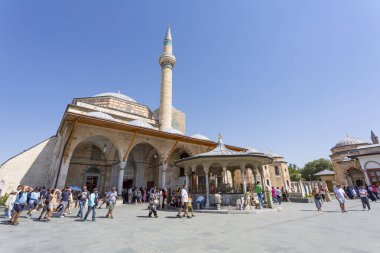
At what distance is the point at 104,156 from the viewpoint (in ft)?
51.0

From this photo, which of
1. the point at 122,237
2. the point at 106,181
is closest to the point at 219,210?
the point at 122,237

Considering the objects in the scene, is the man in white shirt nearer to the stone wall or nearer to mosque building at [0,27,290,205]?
mosque building at [0,27,290,205]

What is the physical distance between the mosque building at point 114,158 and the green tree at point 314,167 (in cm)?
3627

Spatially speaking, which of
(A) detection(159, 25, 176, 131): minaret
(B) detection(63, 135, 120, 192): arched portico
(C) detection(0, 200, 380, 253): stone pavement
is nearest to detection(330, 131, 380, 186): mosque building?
(C) detection(0, 200, 380, 253): stone pavement

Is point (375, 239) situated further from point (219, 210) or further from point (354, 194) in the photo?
point (354, 194)

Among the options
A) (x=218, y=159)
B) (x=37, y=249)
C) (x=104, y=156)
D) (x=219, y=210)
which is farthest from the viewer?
(x=104, y=156)

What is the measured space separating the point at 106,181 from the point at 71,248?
12.7m

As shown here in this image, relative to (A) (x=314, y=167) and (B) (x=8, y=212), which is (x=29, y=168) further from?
Result: (A) (x=314, y=167)

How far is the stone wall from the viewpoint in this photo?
44.5 ft

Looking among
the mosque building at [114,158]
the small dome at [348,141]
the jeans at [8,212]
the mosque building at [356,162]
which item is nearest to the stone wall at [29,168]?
the mosque building at [114,158]

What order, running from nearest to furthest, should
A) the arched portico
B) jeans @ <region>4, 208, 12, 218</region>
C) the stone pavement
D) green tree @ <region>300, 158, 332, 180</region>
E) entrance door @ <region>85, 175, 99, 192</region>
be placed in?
1. the stone pavement
2. jeans @ <region>4, 208, 12, 218</region>
3. the arched portico
4. entrance door @ <region>85, 175, 99, 192</region>
5. green tree @ <region>300, 158, 332, 180</region>

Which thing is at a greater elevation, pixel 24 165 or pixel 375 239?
pixel 24 165

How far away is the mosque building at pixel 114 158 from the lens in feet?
36.4

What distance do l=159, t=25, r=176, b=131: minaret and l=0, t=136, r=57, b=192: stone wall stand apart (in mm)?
9779
